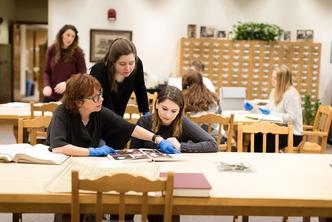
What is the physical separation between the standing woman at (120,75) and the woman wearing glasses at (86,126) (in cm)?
45

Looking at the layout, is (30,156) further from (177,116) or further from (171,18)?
(171,18)

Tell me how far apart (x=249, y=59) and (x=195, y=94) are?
342cm

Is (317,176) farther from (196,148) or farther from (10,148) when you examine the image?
(10,148)

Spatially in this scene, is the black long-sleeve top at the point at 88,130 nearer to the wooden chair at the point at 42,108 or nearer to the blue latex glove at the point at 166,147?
the blue latex glove at the point at 166,147

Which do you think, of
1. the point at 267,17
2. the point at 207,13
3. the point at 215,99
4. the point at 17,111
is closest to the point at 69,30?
the point at 17,111

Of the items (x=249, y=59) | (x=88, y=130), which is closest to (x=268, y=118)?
(x=88, y=130)

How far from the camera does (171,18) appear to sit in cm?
730

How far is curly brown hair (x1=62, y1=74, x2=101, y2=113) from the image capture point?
2361 mm

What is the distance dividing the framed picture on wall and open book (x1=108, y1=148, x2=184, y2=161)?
16.6 ft

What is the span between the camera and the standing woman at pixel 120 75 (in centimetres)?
288

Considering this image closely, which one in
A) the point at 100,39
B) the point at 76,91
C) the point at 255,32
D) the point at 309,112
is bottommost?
the point at 309,112

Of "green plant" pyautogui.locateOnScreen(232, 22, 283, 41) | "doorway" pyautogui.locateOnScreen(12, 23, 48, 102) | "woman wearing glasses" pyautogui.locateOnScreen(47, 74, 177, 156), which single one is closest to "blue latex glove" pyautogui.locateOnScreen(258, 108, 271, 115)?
"woman wearing glasses" pyautogui.locateOnScreen(47, 74, 177, 156)

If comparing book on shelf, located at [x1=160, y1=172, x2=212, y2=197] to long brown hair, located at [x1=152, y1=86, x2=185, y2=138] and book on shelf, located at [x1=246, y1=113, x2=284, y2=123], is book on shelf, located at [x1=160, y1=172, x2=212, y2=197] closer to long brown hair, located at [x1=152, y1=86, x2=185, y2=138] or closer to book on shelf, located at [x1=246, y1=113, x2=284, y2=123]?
long brown hair, located at [x1=152, y1=86, x2=185, y2=138]

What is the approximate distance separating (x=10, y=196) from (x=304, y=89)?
6224 mm
